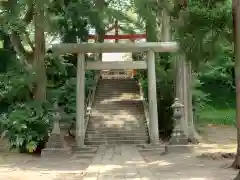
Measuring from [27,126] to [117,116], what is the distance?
15.4 feet

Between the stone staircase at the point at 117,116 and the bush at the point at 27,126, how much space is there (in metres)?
2.04

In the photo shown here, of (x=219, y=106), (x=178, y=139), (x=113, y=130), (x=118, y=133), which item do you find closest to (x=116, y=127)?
(x=113, y=130)

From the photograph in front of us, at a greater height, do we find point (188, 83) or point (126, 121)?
point (188, 83)

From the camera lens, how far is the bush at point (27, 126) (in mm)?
14711

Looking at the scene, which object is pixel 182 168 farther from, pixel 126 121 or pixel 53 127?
pixel 126 121

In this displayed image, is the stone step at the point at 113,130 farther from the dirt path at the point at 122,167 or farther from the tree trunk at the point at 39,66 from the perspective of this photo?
the tree trunk at the point at 39,66

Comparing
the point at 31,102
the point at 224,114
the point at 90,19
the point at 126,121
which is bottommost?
the point at 224,114

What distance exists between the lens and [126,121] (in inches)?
715

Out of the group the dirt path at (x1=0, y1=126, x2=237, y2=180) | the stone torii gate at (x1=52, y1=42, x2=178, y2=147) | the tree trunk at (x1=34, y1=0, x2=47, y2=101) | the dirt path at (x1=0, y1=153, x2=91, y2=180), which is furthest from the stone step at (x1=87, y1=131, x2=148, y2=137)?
the dirt path at (x1=0, y1=153, x2=91, y2=180)

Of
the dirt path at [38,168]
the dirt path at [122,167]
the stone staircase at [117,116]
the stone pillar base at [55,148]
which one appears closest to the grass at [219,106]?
the stone staircase at [117,116]

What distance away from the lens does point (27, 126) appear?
1512 cm

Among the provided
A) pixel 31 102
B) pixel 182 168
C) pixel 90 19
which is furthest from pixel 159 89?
pixel 182 168

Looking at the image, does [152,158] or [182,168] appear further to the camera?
[152,158]

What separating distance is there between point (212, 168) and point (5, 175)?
15.1 feet
